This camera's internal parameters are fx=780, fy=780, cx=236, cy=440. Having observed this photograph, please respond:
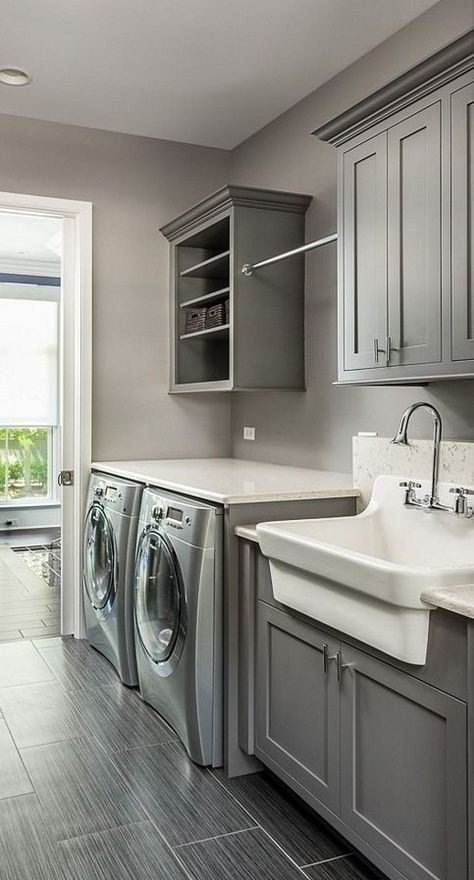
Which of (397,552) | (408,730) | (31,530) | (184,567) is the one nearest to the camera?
(408,730)

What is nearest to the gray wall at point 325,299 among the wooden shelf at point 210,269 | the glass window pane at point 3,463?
the wooden shelf at point 210,269

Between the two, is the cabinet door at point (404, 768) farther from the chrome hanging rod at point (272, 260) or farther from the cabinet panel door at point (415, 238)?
the chrome hanging rod at point (272, 260)

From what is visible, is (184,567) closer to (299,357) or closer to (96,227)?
(299,357)

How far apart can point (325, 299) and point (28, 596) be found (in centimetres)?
285

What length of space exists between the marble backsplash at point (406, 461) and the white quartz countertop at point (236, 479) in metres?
0.07

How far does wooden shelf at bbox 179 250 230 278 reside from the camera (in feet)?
12.5

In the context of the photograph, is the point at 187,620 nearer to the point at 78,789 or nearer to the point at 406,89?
the point at 78,789

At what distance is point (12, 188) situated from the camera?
395 cm

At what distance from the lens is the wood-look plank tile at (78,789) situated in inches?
89.0

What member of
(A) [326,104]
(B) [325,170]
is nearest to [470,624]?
(B) [325,170]

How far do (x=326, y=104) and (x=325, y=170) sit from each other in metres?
0.31

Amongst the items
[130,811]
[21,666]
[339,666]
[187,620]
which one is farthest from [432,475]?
[21,666]

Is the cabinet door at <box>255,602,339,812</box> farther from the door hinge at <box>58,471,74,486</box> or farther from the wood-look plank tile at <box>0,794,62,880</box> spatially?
the door hinge at <box>58,471,74,486</box>

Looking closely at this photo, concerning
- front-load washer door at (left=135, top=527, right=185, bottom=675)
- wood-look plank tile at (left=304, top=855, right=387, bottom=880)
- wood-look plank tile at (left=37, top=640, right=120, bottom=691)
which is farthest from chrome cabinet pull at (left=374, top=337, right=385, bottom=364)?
wood-look plank tile at (left=37, top=640, right=120, bottom=691)
